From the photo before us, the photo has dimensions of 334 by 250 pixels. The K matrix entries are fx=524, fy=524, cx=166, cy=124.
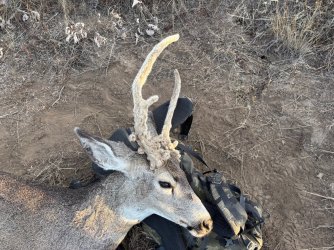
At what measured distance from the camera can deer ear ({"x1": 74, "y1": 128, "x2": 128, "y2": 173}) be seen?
334cm

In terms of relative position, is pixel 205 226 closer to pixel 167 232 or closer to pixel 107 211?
pixel 167 232

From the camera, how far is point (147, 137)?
3443 mm

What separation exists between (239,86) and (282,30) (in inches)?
31.7

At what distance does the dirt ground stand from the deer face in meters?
1.16

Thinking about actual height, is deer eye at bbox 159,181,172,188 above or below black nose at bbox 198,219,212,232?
above

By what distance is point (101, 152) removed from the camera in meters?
3.49

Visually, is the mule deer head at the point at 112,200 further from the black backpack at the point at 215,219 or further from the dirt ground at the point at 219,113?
the dirt ground at the point at 219,113

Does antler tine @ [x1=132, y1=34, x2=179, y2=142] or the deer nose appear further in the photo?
the deer nose

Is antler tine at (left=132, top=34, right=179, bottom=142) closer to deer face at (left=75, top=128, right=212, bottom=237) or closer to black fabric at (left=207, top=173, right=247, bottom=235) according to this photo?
deer face at (left=75, top=128, right=212, bottom=237)

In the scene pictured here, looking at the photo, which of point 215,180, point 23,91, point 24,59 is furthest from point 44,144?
point 215,180

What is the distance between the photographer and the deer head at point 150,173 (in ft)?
11.3

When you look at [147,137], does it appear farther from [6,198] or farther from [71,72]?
[71,72]

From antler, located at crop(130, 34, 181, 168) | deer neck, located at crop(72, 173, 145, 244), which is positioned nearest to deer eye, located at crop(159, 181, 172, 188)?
antler, located at crop(130, 34, 181, 168)

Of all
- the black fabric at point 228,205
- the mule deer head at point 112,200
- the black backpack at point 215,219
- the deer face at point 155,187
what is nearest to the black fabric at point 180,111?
the black backpack at point 215,219
